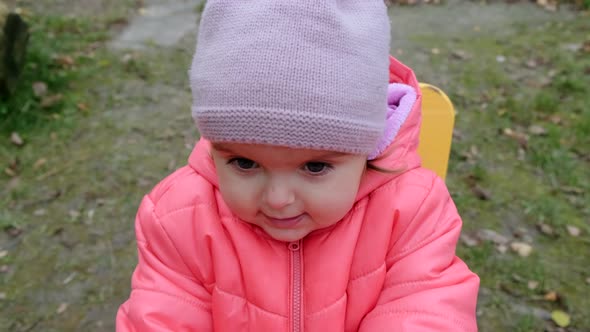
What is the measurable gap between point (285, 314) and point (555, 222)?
1.76 m

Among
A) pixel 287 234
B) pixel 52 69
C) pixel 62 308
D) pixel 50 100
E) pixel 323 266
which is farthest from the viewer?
pixel 52 69

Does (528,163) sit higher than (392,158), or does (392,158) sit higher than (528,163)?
(392,158)

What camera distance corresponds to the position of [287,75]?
1.17m

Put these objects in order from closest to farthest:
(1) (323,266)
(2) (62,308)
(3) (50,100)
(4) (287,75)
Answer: (4) (287,75)
(1) (323,266)
(2) (62,308)
(3) (50,100)

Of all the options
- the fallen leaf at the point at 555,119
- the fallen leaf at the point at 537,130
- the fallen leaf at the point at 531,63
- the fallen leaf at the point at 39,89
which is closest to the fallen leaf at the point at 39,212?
the fallen leaf at the point at 39,89

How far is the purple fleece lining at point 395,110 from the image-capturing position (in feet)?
4.97

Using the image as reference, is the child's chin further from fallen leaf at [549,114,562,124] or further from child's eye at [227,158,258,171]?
fallen leaf at [549,114,562,124]

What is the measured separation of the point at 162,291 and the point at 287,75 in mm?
741

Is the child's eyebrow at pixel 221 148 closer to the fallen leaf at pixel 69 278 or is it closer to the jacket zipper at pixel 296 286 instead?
the jacket zipper at pixel 296 286

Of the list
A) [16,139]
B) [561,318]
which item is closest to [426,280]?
[561,318]

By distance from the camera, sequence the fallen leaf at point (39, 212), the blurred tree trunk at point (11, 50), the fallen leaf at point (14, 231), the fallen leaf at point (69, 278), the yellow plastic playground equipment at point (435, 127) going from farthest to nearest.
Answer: the blurred tree trunk at point (11, 50), the fallen leaf at point (39, 212), the fallen leaf at point (14, 231), the fallen leaf at point (69, 278), the yellow plastic playground equipment at point (435, 127)

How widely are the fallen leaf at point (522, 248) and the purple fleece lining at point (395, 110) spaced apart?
1336 millimetres

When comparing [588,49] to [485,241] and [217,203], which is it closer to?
[485,241]

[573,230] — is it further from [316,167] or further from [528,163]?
[316,167]
